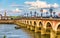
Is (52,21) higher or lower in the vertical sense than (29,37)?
higher

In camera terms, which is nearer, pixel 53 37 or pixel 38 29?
pixel 53 37

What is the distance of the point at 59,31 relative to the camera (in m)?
44.6

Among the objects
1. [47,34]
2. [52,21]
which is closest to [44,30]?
[47,34]

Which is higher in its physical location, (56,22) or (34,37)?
(56,22)

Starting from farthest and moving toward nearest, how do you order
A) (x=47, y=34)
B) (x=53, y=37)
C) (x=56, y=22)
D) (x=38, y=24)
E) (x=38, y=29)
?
1. (x=38, y=24)
2. (x=38, y=29)
3. (x=47, y=34)
4. (x=56, y=22)
5. (x=53, y=37)

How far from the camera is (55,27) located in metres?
44.5

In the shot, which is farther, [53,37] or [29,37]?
[29,37]

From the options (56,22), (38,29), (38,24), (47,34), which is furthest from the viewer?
(38,24)

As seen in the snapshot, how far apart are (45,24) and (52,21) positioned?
696 centimetres

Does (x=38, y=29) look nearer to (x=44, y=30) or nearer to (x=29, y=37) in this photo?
(x=44, y=30)

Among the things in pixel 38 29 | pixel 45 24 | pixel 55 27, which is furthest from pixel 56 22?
pixel 38 29

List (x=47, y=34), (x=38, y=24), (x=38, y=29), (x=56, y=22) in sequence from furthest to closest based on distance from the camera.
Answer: (x=38, y=24)
(x=38, y=29)
(x=47, y=34)
(x=56, y=22)

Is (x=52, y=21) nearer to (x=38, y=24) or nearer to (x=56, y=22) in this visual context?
(x=56, y=22)

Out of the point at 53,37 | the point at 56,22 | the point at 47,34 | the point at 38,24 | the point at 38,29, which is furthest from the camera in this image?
the point at 38,24
